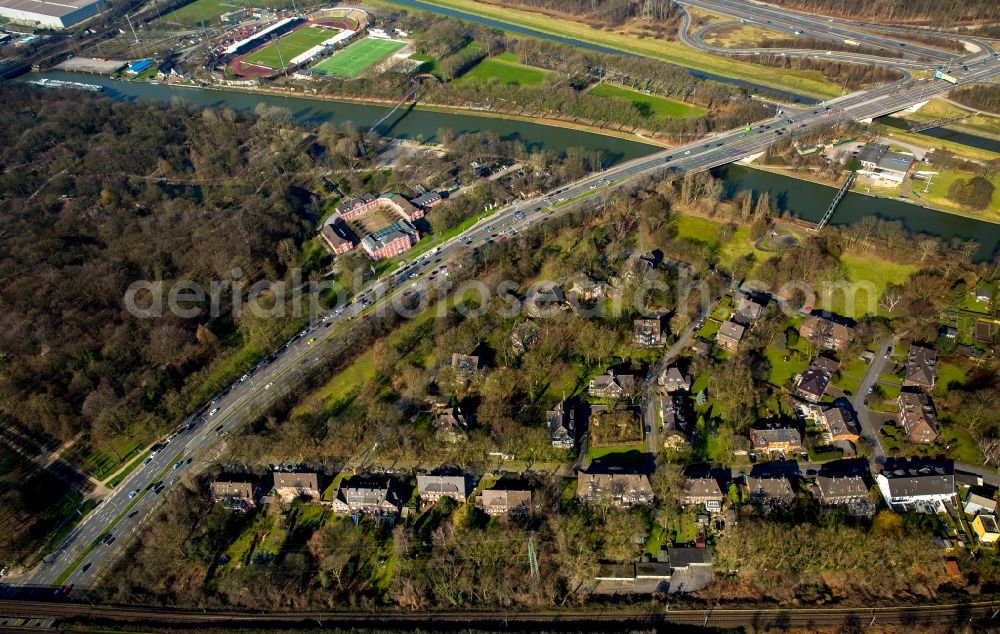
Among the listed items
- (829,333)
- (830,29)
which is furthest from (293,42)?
(829,333)

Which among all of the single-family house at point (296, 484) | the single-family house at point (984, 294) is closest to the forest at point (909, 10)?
the single-family house at point (984, 294)

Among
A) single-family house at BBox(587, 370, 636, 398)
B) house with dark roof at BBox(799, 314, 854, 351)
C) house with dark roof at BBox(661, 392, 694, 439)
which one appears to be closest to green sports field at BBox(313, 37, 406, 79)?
single-family house at BBox(587, 370, 636, 398)

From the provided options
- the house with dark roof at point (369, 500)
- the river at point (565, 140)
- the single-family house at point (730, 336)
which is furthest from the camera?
the river at point (565, 140)

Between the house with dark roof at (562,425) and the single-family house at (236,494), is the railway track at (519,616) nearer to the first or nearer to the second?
the single-family house at (236,494)

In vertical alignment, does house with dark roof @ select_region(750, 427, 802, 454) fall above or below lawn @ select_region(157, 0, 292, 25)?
below

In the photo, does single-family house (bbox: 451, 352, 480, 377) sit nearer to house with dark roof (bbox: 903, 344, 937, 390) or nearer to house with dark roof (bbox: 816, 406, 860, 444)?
house with dark roof (bbox: 816, 406, 860, 444)

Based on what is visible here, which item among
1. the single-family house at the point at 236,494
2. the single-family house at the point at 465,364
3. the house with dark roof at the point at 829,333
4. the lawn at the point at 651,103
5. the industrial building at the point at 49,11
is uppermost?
the industrial building at the point at 49,11

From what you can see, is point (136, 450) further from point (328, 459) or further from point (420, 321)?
point (420, 321)
